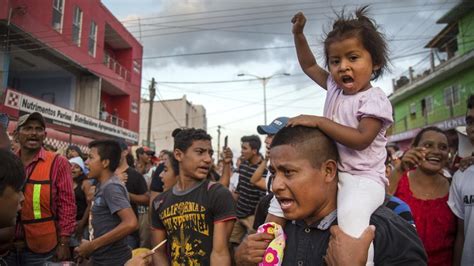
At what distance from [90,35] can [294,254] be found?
19.9 metres

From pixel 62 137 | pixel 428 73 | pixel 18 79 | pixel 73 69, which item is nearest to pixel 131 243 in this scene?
pixel 62 137

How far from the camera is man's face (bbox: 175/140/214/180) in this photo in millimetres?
3143

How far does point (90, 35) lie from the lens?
19000 millimetres

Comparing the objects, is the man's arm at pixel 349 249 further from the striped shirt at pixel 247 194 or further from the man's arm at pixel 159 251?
the striped shirt at pixel 247 194

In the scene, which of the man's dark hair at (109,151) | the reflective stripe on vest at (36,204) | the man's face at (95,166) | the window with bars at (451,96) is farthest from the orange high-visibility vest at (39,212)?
the window with bars at (451,96)

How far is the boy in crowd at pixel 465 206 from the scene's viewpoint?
2.62 metres

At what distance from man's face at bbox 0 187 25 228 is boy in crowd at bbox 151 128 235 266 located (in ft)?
3.56

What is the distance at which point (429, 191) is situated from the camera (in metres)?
3.13

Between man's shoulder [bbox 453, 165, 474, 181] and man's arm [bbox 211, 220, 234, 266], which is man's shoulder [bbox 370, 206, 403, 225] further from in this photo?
man's shoulder [bbox 453, 165, 474, 181]

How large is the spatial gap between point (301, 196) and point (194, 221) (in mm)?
1421

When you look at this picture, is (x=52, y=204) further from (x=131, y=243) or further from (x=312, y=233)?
(x=312, y=233)

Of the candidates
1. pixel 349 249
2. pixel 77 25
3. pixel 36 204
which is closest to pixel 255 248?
pixel 349 249

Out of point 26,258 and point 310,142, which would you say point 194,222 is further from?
point 26,258

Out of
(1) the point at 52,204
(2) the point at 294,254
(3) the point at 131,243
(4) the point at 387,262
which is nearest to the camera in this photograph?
(4) the point at 387,262
